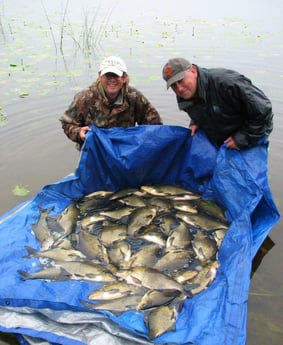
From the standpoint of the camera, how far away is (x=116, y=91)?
4125 mm

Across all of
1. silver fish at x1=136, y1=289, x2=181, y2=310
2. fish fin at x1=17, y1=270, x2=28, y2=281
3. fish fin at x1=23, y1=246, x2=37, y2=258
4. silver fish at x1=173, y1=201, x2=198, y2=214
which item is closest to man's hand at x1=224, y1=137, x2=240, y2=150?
silver fish at x1=173, y1=201, x2=198, y2=214

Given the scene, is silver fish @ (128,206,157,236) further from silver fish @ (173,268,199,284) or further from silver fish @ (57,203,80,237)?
silver fish @ (173,268,199,284)

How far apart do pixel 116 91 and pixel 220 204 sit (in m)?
1.63

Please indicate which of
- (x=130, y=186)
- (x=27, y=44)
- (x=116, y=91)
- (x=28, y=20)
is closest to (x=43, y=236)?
(x=130, y=186)

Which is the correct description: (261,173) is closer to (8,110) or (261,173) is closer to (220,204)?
(220,204)

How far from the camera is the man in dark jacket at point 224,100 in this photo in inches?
131

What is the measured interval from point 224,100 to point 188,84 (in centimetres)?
38

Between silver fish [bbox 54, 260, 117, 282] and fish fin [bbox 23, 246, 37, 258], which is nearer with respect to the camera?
silver fish [bbox 54, 260, 117, 282]

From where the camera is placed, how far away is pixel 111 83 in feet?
13.1

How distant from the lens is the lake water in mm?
4489

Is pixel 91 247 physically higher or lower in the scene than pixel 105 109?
lower

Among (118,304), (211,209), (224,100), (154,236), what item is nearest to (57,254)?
(118,304)

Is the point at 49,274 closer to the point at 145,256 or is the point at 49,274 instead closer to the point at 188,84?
the point at 145,256

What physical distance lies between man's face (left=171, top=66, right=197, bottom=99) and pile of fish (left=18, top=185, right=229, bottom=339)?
108 centimetres
